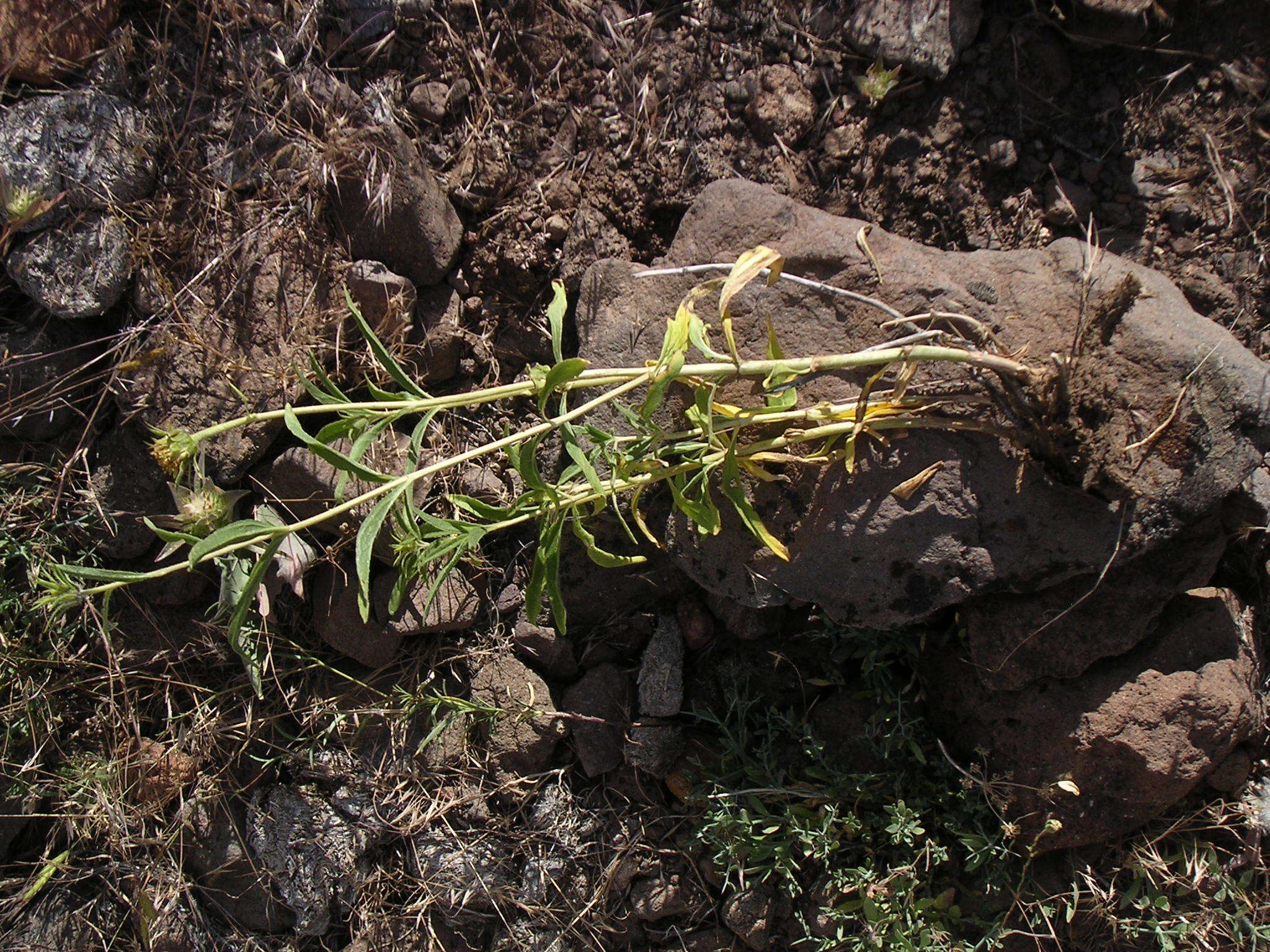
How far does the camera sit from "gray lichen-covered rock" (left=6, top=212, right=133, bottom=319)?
2.62m

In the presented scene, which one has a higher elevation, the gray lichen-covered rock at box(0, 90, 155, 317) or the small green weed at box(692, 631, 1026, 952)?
the gray lichen-covered rock at box(0, 90, 155, 317)

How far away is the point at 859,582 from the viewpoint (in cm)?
236

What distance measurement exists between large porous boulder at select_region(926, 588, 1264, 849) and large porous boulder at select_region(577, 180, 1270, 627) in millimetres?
356

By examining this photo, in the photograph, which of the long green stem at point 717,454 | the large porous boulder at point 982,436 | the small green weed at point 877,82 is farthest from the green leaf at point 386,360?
the small green weed at point 877,82

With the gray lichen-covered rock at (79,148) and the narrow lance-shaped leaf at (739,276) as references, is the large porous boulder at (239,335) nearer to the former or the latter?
the gray lichen-covered rock at (79,148)

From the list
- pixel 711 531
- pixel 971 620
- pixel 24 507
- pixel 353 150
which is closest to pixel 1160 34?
pixel 971 620

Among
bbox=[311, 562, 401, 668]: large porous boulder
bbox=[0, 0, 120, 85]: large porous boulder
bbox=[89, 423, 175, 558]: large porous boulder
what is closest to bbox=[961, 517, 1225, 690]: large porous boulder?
bbox=[311, 562, 401, 668]: large porous boulder

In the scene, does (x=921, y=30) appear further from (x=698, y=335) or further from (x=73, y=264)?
(x=73, y=264)

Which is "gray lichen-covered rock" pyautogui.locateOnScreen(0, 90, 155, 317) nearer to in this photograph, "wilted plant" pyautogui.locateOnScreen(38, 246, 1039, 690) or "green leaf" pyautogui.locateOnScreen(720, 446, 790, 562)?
"wilted plant" pyautogui.locateOnScreen(38, 246, 1039, 690)

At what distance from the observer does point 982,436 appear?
231 centimetres

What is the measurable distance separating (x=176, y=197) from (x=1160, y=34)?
2918 mm

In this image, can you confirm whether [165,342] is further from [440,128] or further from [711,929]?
[711,929]

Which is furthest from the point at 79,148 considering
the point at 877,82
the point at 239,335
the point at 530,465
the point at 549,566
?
the point at 877,82

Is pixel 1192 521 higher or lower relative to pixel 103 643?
higher
